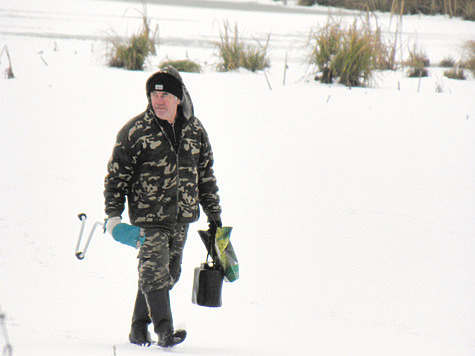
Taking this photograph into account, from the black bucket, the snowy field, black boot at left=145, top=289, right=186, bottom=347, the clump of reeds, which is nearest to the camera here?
black boot at left=145, top=289, right=186, bottom=347

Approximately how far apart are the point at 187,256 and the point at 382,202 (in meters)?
1.85

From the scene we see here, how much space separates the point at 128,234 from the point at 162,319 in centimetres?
42

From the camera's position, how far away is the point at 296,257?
450 cm

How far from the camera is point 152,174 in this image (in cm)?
291

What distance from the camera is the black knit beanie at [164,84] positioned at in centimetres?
292

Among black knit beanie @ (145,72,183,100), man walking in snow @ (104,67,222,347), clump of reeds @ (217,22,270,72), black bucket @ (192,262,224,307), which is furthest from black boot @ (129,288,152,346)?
clump of reeds @ (217,22,270,72)

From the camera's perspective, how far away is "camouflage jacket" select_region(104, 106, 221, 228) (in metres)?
2.88

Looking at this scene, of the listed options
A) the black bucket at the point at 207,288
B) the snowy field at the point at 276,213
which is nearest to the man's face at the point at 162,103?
the black bucket at the point at 207,288

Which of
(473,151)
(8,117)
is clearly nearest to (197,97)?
(8,117)

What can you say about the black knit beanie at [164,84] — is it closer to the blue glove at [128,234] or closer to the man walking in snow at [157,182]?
the man walking in snow at [157,182]

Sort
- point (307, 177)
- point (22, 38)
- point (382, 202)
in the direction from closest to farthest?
point (382, 202)
point (307, 177)
point (22, 38)

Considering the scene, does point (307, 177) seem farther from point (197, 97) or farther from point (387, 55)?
point (387, 55)

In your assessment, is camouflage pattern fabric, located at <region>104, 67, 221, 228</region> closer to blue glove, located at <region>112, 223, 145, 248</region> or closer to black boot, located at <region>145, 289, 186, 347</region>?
blue glove, located at <region>112, 223, 145, 248</region>

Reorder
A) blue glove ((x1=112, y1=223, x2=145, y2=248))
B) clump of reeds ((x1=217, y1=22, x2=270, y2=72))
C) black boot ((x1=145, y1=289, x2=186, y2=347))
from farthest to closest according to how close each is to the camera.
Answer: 1. clump of reeds ((x1=217, y1=22, x2=270, y2=72))
2. black boot ((x1=145, y1=289, x2=186, y2=347))
3. blue glove ((x1=112, y1=223, x2=145, y2=248))
